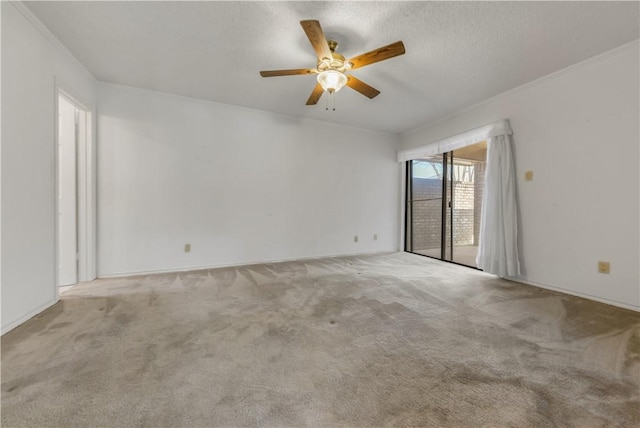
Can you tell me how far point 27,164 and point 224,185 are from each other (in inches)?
75.7

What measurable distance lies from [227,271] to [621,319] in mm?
3985

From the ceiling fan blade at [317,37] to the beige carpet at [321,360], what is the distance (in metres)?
2.09

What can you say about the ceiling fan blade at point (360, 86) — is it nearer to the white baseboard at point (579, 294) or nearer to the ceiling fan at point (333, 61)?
the ceiling fan at point (333, 61)

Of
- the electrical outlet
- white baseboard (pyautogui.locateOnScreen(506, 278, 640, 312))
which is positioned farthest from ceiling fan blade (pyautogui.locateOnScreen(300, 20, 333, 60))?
white baseboard (pyautogui.locateOnScreen(506, 278, 640, 312))

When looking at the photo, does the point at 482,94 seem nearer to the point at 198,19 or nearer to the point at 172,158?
the point at 198,19

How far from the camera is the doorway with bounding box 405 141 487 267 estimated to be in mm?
4273

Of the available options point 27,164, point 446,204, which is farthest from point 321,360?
point 446,204

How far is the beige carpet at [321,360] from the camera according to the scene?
1113 millimetres

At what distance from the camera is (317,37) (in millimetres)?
1766

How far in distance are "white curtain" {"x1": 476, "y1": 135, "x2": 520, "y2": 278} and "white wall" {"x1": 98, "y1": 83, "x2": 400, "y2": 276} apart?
191 centimetres

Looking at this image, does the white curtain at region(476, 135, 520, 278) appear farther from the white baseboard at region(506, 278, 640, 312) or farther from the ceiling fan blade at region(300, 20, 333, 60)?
the ceiling fan blade at region(300, 20, 333, 60)

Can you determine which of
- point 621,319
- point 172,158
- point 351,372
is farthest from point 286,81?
point 621,319

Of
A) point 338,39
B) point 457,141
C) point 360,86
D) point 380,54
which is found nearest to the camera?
point 380,54

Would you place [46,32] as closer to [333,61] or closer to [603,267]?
[333,61]
